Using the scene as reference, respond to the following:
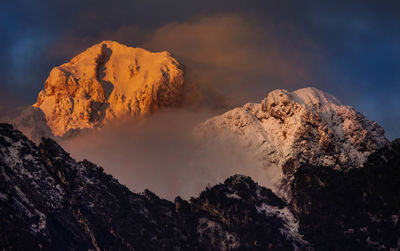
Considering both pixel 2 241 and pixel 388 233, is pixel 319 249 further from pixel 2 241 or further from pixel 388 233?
pixel 2 241

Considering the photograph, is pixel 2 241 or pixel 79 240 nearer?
pixel 2 241

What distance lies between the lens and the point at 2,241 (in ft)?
595

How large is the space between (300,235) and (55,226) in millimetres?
43322

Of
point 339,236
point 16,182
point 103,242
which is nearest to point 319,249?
point 339,236

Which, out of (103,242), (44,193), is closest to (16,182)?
(44,193)

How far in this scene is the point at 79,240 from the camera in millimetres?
193750

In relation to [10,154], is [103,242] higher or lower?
lower

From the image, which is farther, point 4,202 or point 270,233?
point 270,233

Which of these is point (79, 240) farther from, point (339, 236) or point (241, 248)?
point (339, 236)

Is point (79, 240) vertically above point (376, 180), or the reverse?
point (376, 180)

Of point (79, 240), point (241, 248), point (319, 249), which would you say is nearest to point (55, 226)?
point (79, 240)

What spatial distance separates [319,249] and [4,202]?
5484 centimetres

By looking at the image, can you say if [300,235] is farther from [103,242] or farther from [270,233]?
[103,242]

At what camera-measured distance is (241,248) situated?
198m
